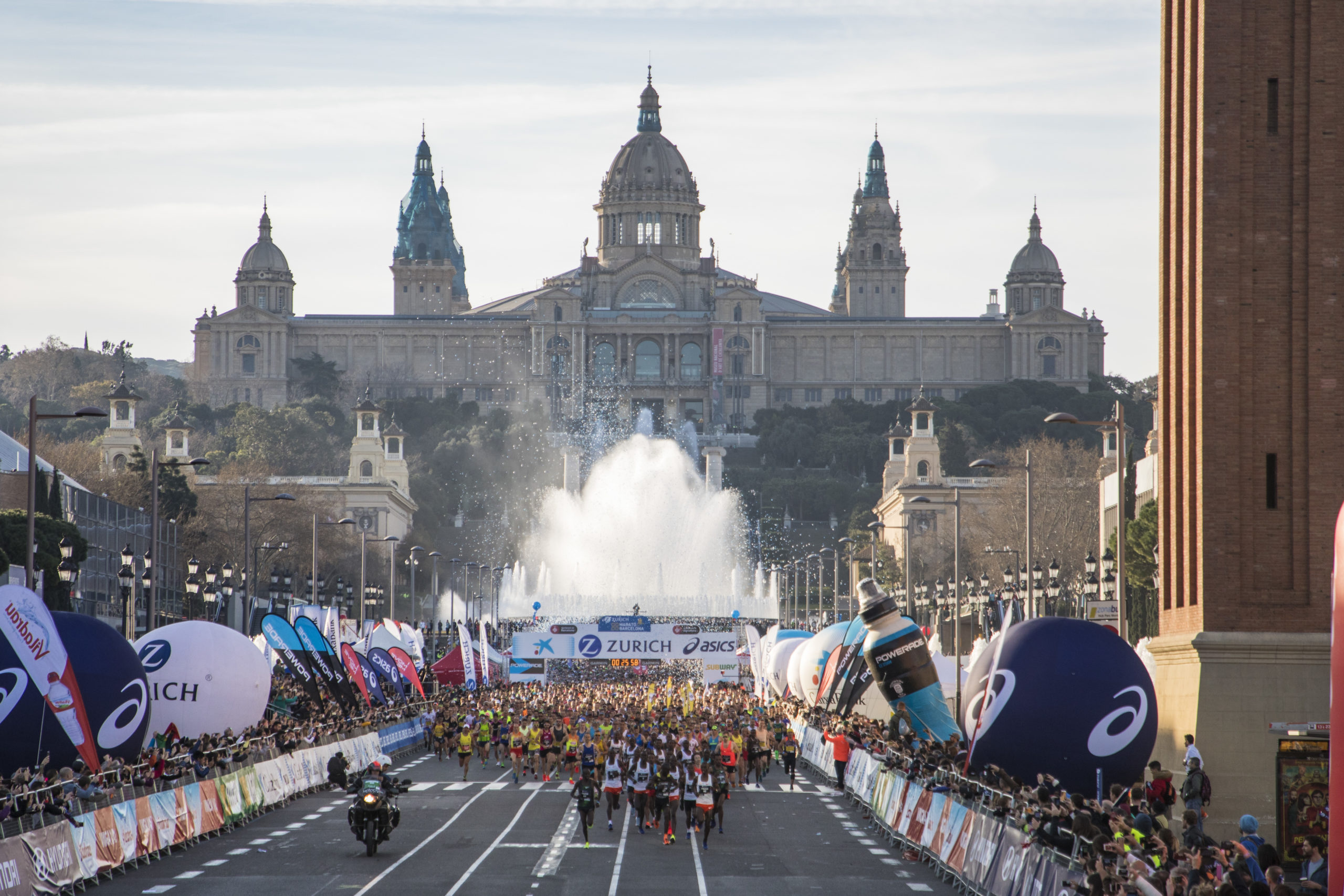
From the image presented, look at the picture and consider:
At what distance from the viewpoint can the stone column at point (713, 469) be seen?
172750 mm

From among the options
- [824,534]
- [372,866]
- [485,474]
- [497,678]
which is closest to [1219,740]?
[372,866]

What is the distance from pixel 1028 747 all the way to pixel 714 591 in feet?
330

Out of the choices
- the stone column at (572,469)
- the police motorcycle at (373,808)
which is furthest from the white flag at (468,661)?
the stone column at (572,469)

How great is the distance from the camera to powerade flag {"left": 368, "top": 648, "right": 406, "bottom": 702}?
4831 centimetres

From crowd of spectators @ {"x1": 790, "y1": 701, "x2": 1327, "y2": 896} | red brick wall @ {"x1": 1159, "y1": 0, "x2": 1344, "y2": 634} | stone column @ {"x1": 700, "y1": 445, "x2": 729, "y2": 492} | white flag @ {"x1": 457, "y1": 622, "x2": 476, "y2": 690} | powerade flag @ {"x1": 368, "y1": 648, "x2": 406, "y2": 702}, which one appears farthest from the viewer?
stone column @ {"x1": 700, "y1": 445, "x2": 729, "y2": 492}

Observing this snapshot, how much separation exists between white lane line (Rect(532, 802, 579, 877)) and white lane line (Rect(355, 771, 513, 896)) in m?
1.72

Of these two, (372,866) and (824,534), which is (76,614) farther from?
(824,534)

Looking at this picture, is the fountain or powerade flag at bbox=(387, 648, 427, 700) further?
the fountain

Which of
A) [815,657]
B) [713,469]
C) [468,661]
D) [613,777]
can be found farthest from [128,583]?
[713,469]

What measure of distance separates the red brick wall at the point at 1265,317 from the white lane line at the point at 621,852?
8.74 m

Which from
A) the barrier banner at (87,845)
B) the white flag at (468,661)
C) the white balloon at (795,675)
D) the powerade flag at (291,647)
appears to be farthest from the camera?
the white flag at (468,661)

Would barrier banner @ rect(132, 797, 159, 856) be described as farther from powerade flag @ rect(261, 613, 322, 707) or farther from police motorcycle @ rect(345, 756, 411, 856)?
powerade flag @ rect(261, 613, 322, 707)

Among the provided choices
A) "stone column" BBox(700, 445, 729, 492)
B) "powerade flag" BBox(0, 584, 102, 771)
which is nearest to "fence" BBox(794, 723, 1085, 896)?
"powerade flag" BBox(0, 584, 102, 771)

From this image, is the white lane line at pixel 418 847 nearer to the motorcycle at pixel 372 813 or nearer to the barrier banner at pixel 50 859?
the motorcycle at pixel 372 813
